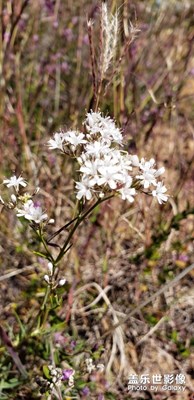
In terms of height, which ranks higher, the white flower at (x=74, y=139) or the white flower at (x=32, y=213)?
the white flower at (x=74, y=139)

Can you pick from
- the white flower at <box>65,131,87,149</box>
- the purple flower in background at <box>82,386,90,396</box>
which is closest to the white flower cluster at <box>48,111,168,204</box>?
the white flower at <box>65,131,87,149</box>

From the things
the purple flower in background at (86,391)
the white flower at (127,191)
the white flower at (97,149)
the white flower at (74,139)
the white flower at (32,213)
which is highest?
the white flower at (74,139)

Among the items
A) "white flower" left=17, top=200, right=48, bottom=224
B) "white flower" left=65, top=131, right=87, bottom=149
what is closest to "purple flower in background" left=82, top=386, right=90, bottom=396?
"white flower" left=17, top=200, right=48, bottom=224

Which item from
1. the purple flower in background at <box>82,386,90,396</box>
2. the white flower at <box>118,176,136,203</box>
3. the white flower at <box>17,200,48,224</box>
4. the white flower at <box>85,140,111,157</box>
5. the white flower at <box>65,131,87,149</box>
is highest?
the white flower at <box>65,131,87,149</box>

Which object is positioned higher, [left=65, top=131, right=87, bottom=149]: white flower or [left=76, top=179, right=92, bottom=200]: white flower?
[left=65, top=131, right=87, bottom=149]: white flower

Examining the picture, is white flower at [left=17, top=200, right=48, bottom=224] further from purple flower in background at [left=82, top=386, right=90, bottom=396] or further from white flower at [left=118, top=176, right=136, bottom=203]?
purple flower in background at [left=82, top=386, right=90, bottom=396]

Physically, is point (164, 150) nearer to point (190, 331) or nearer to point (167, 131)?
point (167, 131)

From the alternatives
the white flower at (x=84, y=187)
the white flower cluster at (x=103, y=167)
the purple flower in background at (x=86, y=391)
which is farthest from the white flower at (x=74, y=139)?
the purple flower in background at (x=86, y=391)

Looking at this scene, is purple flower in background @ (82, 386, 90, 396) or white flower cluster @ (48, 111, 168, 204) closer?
white flower cluster @ (48, 111, 168, 204)

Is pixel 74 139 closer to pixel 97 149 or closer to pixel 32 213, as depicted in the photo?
pixel 97 149

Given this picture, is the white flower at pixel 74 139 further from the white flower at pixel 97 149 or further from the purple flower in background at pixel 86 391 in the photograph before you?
the purple flower in background at pixel 86 391
